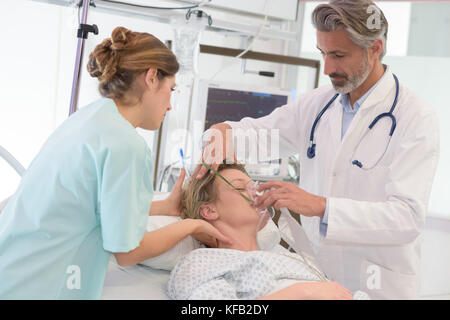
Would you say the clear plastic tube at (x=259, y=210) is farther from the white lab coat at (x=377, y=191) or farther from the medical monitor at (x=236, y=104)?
the medical monitor at (x=236, y=104)

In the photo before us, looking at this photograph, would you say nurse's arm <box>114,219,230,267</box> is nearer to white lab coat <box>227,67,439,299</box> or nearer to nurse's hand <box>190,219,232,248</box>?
nurse's hand <box>190,219,232,248</box>

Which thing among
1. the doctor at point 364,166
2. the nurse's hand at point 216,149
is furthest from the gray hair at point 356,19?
the nurse's hand at point 216,149

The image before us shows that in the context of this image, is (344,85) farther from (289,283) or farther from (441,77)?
(441,77)

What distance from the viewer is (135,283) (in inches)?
63.9

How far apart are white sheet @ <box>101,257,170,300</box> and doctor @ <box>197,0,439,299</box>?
41 cm

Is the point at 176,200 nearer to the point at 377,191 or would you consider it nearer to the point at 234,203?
the point at 234,203

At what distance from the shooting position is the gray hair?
5.18ft

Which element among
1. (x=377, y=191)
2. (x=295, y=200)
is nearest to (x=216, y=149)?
(x=295, y=200)

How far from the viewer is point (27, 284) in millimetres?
1255

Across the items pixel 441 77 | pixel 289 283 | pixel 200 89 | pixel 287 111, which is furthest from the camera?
pixel 441 77

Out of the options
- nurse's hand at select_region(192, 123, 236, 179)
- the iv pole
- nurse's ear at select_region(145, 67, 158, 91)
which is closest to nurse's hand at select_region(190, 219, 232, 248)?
nurse's hand at select_region(192, 123, 236, 179)
